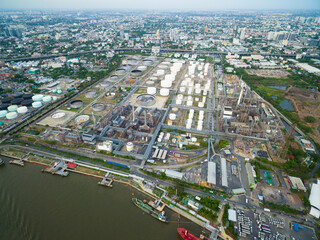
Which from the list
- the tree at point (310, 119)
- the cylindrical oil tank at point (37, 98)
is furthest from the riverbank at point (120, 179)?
the tree at point (310, 119)

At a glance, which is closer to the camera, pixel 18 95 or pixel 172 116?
pixel 172 116

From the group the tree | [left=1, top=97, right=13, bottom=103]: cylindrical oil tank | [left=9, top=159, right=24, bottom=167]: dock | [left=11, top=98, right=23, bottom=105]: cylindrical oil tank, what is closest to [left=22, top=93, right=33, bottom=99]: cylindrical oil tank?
[left=11, top=98, right=23, bottom=105]: cylindrical oil tank

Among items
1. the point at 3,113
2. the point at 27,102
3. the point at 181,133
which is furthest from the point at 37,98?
the point at 181,133

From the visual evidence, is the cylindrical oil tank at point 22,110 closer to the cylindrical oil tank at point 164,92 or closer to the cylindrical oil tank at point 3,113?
the cylindrical oil tank at point 3,113

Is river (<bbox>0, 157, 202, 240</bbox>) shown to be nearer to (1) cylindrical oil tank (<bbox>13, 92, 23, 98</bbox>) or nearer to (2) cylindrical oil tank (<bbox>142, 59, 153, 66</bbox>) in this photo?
(1) cylindrical oil tank (<bbox>13, 92, 23, 98</bbox>)

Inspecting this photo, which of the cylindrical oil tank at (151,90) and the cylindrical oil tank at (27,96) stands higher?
the cylindrical oil tank at (151,90)

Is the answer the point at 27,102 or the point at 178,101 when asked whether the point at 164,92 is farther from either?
the point at 27,102

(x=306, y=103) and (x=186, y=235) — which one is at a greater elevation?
(x=306, y=103)
